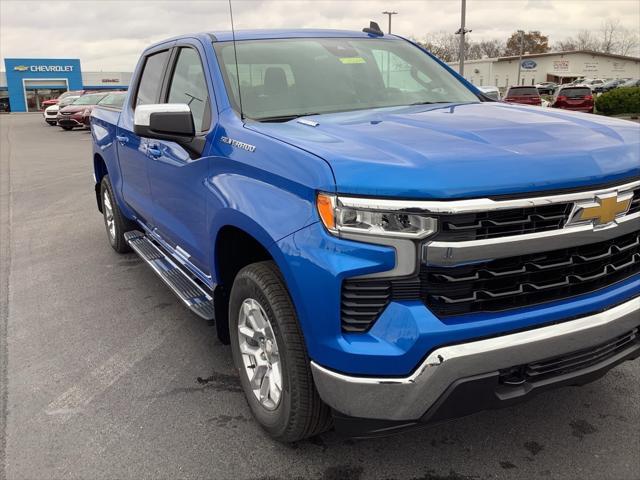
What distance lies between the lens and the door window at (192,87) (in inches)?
133

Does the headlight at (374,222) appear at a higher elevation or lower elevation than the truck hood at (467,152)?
lower

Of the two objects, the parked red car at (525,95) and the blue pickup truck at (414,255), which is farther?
the parked red car at (525,95)

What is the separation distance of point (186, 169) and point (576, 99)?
2497cm

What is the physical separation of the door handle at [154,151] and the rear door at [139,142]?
11 centimetres

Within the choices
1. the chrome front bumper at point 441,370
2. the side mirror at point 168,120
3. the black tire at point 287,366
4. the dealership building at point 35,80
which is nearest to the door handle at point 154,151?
the side mirror at point 168,120

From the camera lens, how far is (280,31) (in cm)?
400

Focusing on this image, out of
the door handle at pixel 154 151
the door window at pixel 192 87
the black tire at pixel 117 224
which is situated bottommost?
the black tire at pixel 117 224

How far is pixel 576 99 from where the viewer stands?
24.8m

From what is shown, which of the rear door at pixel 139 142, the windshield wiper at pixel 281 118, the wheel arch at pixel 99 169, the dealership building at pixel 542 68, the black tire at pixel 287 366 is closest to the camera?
the black tire at pixel 287 366

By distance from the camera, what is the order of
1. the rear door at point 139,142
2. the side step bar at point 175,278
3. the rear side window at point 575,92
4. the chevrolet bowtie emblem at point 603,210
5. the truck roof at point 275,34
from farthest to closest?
1. the rear side window at point 575,92
2. the rear door at point 139,142
3. the truck roof at point 275,34
4. the side step bar at point 175,278
5. the chevrolet bowtie emblem at point 603,210

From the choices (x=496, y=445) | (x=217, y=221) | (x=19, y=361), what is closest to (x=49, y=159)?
(x=19, y=361)

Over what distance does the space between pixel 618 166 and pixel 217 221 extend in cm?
185

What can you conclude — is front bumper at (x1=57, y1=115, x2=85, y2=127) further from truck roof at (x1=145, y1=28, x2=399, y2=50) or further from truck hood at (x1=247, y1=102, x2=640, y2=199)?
truck hood at (x1=247, y1=102, x2=640, y2=199)

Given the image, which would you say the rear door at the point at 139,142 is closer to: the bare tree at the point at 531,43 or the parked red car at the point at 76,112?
the parked red car at the point at 76,112
